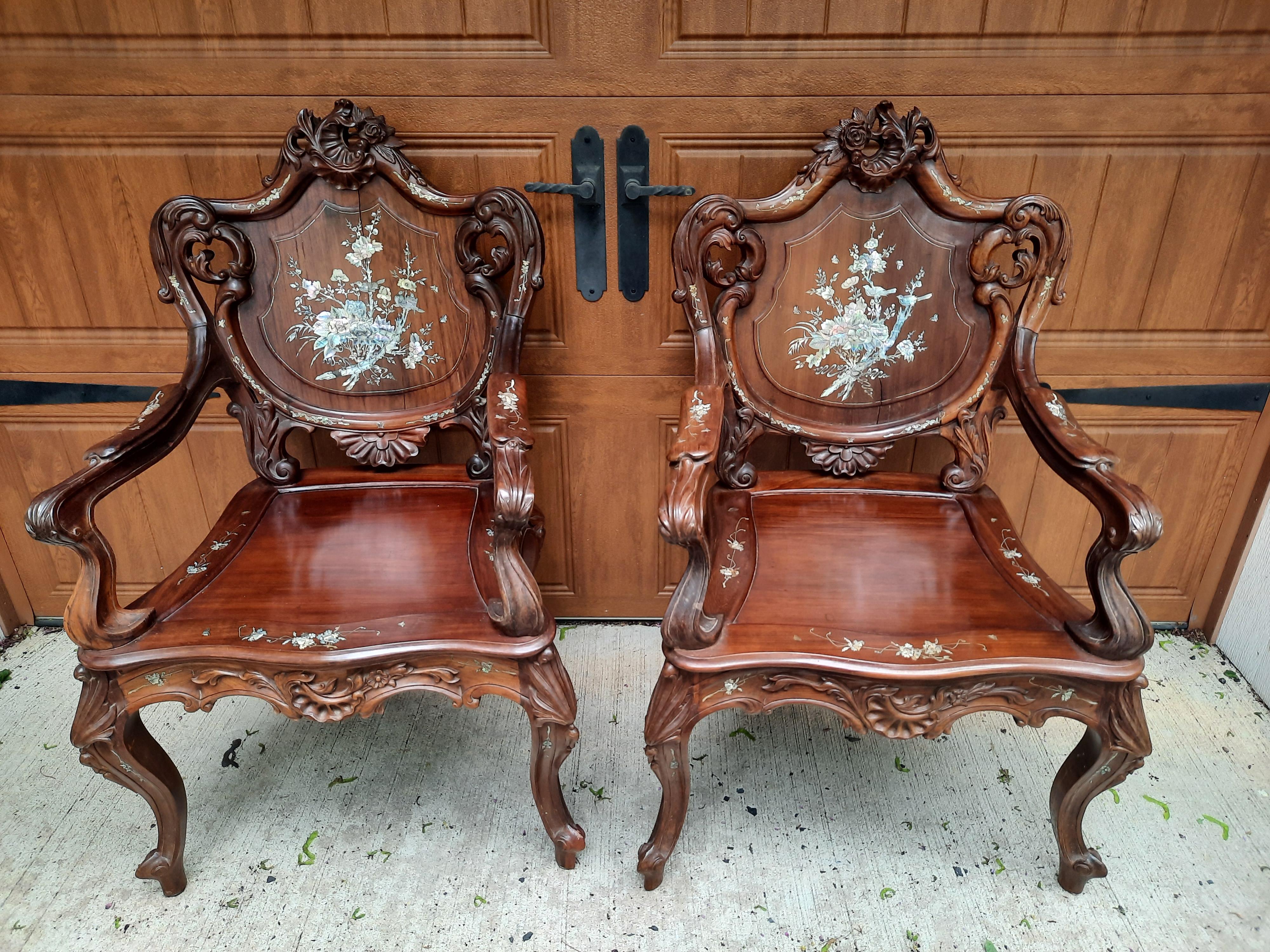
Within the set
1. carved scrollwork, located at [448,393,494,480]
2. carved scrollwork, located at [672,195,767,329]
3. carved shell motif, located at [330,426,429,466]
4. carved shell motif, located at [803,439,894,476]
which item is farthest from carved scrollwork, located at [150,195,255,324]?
carved shell motif, located at [803,439,894,476]

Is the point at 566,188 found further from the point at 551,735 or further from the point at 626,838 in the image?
the point at 626,838

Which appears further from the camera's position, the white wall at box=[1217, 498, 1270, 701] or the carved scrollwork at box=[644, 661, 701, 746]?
the white wall at box=[1217, 498, 1270, 701]

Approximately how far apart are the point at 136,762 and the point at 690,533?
1.05 m

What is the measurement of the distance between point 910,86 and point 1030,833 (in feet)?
5.12

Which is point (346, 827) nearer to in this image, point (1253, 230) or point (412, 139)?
point (412, 139)

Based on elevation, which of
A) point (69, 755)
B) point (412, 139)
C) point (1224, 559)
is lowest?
point (69, 755)

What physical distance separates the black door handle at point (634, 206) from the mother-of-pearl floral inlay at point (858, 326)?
14.3 inches

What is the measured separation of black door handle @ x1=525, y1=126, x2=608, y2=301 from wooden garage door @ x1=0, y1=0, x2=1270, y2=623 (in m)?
0.03

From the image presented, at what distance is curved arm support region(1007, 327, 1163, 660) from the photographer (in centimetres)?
117

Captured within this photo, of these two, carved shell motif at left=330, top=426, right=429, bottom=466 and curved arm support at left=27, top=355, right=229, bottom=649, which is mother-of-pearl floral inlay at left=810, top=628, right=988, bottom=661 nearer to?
carved shell motif at left=330, top=426, right=429, bottom=466

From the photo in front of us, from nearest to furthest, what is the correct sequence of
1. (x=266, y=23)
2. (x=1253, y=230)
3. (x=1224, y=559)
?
(x=266, y=23), (x=1253, y=230), (x=1224, y=559)

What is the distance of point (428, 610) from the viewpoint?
1.28 m

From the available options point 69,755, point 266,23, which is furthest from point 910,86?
point 69,755

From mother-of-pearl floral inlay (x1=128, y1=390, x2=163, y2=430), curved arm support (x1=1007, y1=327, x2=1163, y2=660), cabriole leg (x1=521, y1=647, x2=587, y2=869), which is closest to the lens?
curved arm support (x1=1007, y1=327, x2=1163, y2=660)
